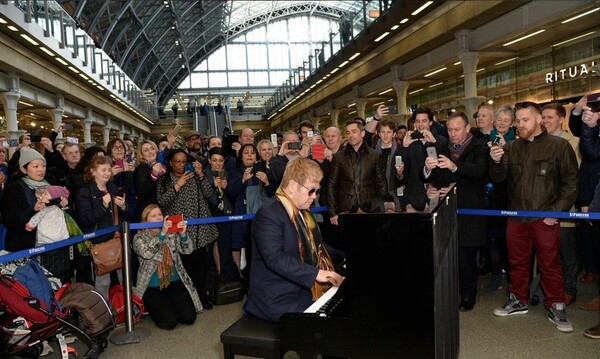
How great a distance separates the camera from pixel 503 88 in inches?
565

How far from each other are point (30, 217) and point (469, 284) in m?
4.12

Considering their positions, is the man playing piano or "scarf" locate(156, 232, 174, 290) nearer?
the man playing piano

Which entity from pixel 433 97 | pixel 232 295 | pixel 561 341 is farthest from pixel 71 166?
pixel 433 97

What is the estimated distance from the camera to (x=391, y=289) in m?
2.05

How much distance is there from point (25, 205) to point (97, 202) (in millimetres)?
674

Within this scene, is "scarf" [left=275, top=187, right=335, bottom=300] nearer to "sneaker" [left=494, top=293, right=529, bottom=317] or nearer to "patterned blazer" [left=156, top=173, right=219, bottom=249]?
"sneaker" [left=494, top=293, right=529, bottom=317]

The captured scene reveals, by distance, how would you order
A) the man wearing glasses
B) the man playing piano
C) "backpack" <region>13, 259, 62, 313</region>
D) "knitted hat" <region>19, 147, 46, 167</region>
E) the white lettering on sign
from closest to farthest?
1. the man playing piano
2. "backpack" <region>13, 259, 62, 313</region>
3. the man wearing glasses
4. "knitted hat" <region>19, 147, 46, 167</region>
5. the white lettering on sign

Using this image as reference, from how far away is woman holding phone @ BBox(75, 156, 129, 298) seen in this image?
15.1 ft

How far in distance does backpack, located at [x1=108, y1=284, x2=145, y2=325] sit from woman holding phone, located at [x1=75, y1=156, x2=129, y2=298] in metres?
0.11

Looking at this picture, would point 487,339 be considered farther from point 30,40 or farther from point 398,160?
point 30,40

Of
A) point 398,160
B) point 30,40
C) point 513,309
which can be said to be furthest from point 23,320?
point 30,40

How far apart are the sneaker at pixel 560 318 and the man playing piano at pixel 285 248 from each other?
7.94ft

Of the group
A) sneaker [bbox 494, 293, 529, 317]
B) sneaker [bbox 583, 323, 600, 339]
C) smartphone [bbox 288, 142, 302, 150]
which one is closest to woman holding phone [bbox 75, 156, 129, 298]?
smartphone [bbox 288, 142, 302, 150]

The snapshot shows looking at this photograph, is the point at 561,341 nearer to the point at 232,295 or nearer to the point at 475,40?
the point at 232,295
